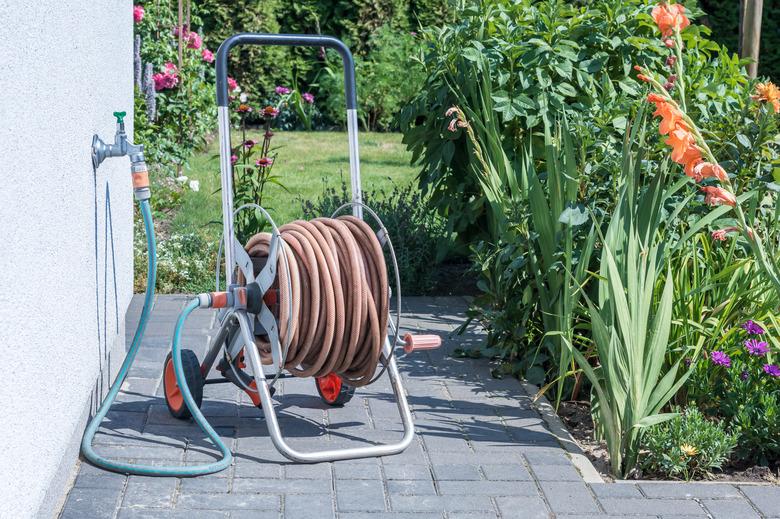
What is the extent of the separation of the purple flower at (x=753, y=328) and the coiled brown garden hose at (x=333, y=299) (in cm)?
142

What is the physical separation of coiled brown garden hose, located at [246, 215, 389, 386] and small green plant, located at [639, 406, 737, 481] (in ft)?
3.50

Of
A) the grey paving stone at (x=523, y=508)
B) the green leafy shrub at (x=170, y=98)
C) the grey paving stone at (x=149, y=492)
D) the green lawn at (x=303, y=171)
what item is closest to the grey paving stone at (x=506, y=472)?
the grey paving stone at (x=523, y=508)

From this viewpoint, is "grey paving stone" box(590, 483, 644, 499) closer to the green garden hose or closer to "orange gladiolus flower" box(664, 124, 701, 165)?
"orange gladiolus flower" box(664, 124, 701, 165)

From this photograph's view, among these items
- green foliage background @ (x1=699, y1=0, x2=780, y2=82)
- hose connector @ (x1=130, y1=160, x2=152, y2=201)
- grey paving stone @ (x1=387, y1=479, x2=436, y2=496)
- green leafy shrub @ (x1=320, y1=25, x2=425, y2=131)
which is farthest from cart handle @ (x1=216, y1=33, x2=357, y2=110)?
green foliage background @ (x1=699, y1=0, x2=780, y2=82)

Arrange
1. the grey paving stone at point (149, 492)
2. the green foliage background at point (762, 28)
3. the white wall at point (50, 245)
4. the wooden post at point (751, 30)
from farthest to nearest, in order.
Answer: the green foliage background at point (762, 28) → the wooden post at point (751, 30) → the grey paving stone at point (149, 492) → the white wall at point (50, 245)

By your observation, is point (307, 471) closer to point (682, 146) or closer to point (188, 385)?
point (188, 385)

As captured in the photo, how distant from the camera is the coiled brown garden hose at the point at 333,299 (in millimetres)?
3537

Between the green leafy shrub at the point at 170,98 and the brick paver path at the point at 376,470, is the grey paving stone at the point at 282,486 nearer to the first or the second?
the brick paver path at the point at 376,470

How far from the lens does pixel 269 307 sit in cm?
376

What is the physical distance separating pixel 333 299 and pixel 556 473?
102 cm

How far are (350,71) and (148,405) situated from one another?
1.63 metres

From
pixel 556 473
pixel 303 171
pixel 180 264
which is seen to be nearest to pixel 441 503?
pixel 556 473

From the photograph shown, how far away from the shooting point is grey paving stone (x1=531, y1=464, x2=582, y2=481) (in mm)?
3496

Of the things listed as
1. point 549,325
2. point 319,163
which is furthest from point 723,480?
point 319,163
